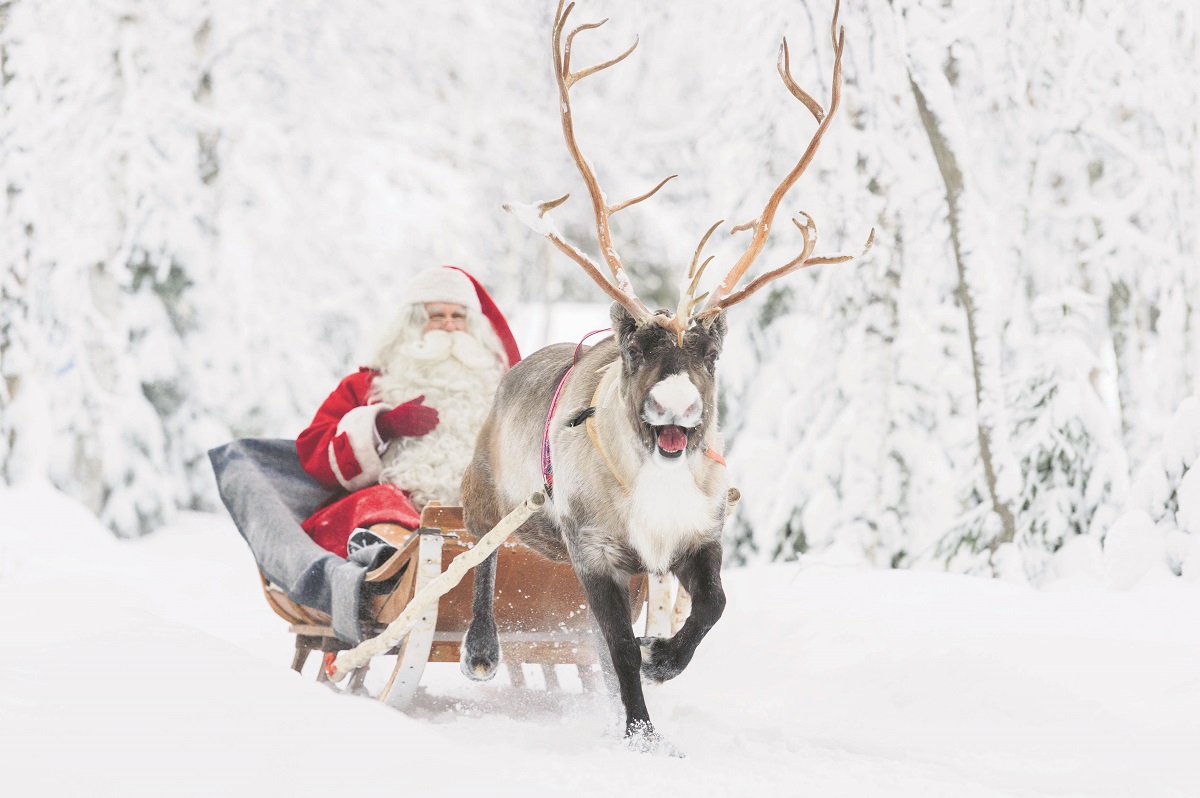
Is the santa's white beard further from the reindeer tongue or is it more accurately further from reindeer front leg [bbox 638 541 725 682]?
the reindeer tongue

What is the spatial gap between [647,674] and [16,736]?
1.53 metres

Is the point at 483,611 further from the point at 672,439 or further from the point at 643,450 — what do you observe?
the point at 672,439

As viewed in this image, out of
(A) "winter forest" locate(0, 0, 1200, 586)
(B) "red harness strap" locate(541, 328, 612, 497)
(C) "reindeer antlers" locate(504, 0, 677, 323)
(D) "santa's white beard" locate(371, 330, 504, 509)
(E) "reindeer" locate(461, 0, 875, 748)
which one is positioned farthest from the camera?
(A) "winter forest" locate(0, 0, 1200, 586)

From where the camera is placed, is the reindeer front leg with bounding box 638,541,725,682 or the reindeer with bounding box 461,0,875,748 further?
the reindeer front leg with bounding box 638,541,725,682

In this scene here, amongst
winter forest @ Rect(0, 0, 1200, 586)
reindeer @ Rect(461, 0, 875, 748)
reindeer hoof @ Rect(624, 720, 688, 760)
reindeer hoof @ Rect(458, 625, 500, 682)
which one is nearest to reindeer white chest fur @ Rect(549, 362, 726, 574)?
reindeer @ Rect(461, 0, 875, 748)

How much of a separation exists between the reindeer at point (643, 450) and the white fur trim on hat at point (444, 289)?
6.13 feet

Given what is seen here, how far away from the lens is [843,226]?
6.59 meters

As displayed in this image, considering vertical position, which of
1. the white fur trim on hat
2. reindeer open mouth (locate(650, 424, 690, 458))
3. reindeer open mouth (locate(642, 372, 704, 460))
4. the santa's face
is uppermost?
A: the white fur trim on hat

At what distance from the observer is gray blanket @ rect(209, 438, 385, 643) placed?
3900 mm

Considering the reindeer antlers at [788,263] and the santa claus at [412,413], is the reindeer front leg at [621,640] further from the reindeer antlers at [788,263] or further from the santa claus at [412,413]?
the santa claus at [412,413]

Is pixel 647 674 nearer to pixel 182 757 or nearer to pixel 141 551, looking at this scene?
pixel 182 757

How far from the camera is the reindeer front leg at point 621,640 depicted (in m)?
3.13

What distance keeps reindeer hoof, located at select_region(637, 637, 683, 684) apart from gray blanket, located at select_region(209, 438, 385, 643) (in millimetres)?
1026

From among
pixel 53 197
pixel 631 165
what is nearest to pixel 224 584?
pixel 53 197
